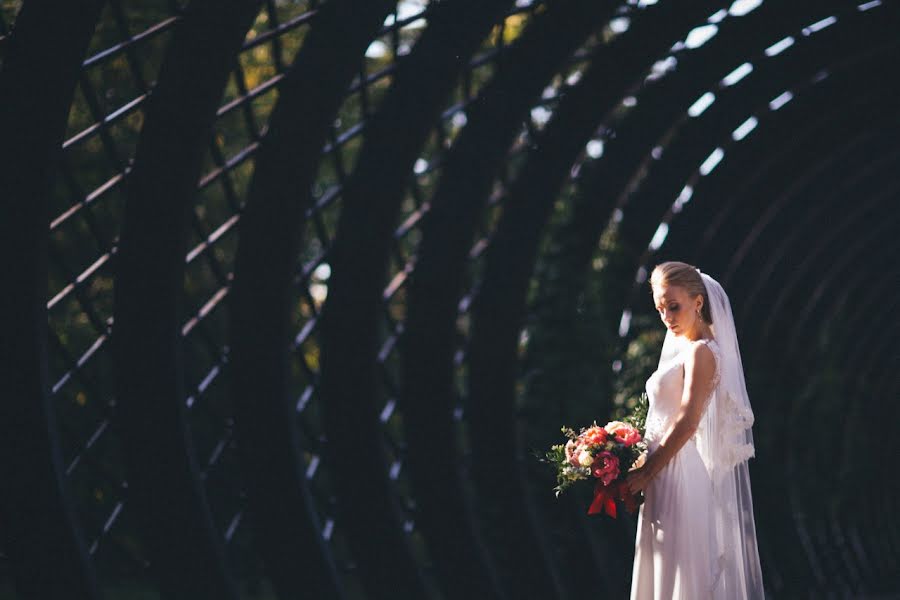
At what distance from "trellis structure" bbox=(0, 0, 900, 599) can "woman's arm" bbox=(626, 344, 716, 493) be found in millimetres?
3564

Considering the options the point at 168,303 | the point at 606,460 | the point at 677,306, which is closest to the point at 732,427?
the point at 677,306

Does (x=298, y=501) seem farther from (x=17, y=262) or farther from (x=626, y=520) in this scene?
(x=626, y=520)

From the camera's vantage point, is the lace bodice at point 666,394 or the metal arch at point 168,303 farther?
the metal arch at point 168,303

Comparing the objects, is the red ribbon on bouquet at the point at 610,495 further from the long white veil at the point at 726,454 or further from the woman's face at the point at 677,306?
the woman's face at the point at 677,306

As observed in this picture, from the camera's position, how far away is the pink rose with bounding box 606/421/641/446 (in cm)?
665

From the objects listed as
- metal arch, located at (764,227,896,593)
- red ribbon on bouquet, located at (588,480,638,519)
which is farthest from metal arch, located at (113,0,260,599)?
metal arch, located at (764,227,896,593)

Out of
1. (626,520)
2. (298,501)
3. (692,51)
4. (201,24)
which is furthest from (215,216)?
(201,24)

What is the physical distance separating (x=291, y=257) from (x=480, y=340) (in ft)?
13.8

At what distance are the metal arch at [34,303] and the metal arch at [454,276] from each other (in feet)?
16.2

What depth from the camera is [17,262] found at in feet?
24.3

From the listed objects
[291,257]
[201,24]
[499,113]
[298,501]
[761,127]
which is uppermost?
[761,127]

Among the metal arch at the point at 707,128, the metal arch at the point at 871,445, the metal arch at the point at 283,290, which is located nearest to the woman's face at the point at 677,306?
the metal arch at the point at 283,290

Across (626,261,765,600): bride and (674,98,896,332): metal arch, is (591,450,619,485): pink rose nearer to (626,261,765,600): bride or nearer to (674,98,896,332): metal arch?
(626,261,765,600): bride

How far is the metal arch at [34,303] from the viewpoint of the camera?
273 inches
